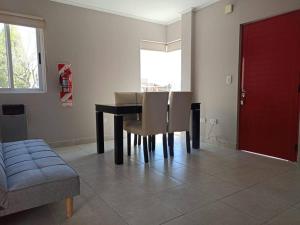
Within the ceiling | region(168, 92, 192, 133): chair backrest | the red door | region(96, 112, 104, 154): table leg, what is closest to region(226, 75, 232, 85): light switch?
the red door

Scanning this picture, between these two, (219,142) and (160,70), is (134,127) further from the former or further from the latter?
(160,70)

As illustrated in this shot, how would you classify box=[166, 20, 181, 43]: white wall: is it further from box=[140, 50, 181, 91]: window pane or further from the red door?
the red door

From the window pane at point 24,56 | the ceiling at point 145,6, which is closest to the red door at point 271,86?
the ceiling at point 145,6

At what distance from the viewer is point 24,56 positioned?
3.56 meters

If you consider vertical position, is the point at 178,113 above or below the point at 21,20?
below

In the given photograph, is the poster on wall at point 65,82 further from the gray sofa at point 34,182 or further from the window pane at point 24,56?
the gray sofa at point 34,182

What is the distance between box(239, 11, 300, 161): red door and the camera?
2.88 metres

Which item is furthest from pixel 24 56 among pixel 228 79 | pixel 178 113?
pixel 228 79

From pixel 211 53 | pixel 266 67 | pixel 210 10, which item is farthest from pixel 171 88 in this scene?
pixel 266 67

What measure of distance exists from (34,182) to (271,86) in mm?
3062

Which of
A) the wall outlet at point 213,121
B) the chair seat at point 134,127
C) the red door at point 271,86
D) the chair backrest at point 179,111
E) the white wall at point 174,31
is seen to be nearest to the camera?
the red door at point 271,86

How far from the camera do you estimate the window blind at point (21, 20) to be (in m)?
3.23

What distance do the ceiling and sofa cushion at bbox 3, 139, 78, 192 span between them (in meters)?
2.72

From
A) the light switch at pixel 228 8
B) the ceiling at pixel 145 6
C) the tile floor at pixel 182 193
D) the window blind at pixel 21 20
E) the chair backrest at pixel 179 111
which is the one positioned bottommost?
the tile floor at pixel 182 193
